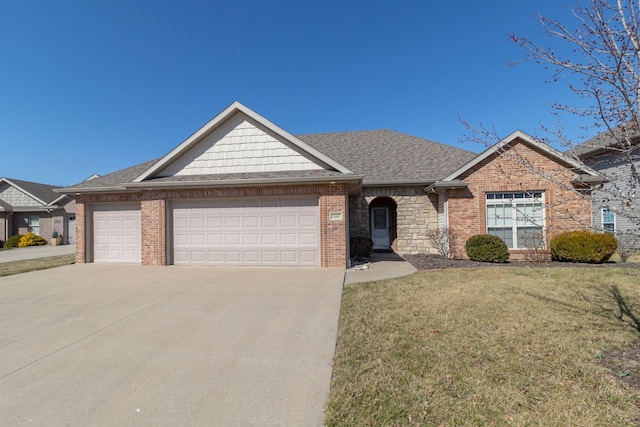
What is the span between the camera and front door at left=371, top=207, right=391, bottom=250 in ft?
50.5

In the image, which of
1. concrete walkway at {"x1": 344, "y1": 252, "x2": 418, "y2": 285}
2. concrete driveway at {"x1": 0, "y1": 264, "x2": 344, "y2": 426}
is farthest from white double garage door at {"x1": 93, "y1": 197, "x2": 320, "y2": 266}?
concrete driveway at {"x1": 0, "y1": 264, "x2": 344, "y2": 426}

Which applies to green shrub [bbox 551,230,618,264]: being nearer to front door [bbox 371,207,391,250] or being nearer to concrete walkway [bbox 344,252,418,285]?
concrete walkway [bbox 344,252,418,285]

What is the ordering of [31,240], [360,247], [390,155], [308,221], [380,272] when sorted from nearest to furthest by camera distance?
[380,272]
[308,221]
[360,247]
[390,155]
[31,240]

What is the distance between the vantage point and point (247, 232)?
1002 centimetres

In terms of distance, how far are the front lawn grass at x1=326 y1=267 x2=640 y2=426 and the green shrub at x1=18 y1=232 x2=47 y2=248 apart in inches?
1074

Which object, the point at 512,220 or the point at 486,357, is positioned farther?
the point at 512,220

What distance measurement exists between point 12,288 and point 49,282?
0.72 m

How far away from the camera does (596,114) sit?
11.4ft

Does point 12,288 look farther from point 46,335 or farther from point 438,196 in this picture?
point 438,196

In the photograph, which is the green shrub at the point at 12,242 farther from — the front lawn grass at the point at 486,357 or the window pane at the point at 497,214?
the window pane at the point at 497,214

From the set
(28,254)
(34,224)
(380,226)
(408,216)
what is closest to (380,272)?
(408,216)

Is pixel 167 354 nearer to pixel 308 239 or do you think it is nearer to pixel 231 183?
pixel 308 239

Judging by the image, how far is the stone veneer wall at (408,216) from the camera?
42.3 ft

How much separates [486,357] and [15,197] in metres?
34.5
